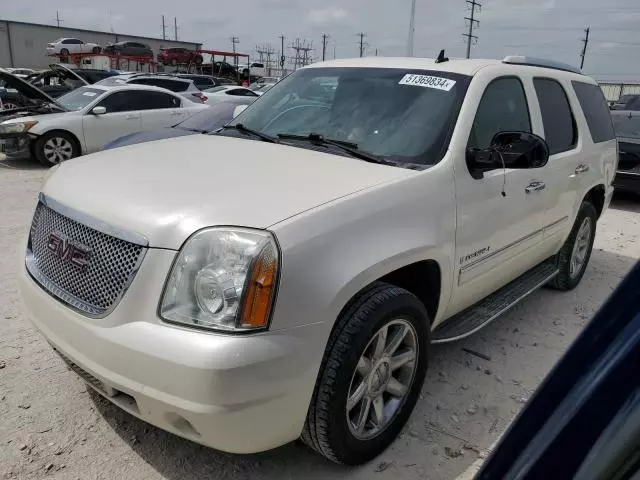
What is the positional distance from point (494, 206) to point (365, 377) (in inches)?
52.9

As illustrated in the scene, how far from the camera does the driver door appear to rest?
121 inches

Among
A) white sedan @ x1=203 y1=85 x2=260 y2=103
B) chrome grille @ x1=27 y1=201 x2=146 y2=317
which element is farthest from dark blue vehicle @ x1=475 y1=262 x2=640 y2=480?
white sedan @ x1=203 y1=85 x2=260 y2=103

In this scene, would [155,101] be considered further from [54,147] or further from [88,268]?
[88,268]

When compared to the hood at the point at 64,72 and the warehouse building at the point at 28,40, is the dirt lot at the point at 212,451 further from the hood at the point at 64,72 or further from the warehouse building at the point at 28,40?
the warehouse building at the point at 28,40

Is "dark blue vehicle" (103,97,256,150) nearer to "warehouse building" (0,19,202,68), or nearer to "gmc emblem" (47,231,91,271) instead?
"gmc emblem" (47,231,91,271)

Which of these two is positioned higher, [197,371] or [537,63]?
[537,63]

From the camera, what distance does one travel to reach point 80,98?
11.5 m

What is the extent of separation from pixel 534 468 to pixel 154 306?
1.47 m

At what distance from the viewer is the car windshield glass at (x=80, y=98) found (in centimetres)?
1119

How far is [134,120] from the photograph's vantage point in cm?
1137

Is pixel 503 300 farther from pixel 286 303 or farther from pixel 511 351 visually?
pixel 286 303

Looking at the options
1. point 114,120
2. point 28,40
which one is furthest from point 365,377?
point 28,40

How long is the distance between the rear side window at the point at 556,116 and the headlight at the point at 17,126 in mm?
9408

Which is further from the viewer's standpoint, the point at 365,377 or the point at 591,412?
the point at 365,377
